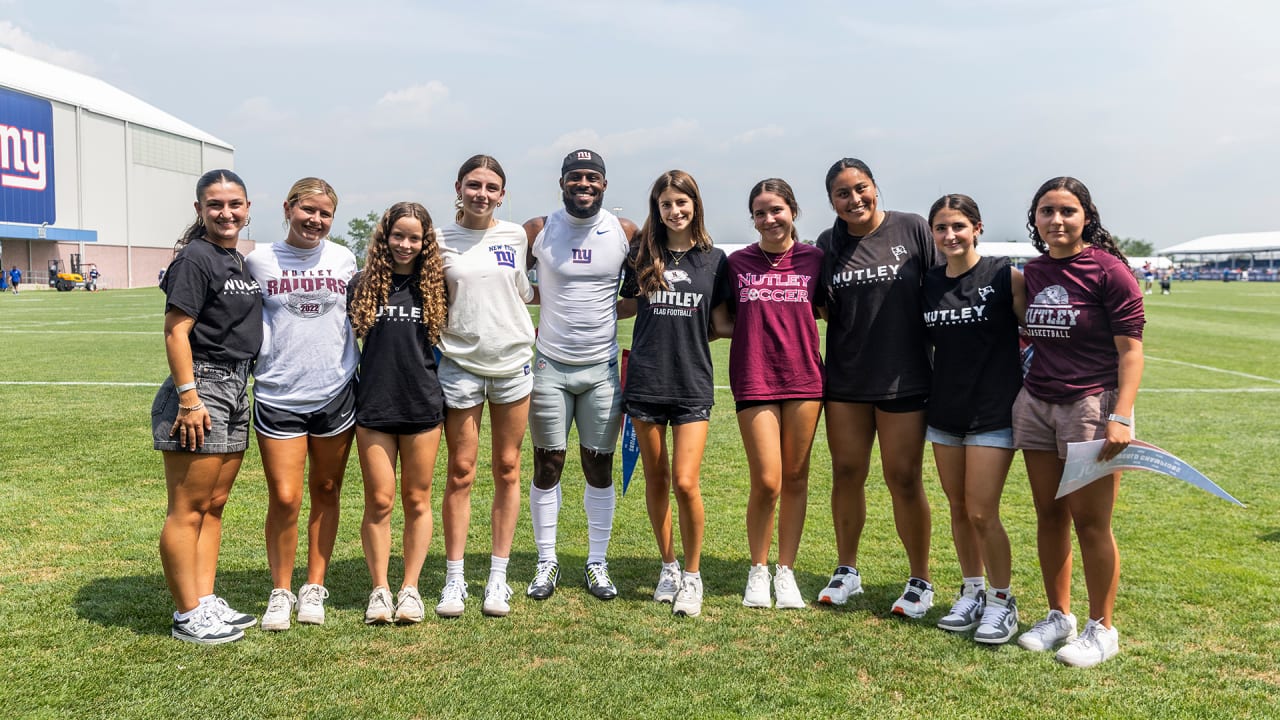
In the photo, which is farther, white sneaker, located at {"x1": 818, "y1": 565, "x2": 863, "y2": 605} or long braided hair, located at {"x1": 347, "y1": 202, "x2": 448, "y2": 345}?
white sneaker, located at {"x1": 818, "y1": 565, "x2": 863, "y2": 605}

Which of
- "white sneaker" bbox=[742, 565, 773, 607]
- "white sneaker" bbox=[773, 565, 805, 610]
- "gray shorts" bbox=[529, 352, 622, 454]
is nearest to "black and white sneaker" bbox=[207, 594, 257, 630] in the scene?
"gray shorts" bbox=[529, 352, 622, 454]

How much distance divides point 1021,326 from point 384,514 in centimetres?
286

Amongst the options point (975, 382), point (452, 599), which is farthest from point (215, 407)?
point (975, 382)

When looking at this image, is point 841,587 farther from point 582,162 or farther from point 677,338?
point 582,162

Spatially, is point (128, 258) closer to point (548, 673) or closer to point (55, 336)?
point (55, 336)

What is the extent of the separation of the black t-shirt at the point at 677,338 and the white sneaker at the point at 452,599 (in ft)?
3.87

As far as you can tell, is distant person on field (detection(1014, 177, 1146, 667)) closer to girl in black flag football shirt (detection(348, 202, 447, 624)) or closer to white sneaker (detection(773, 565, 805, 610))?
white sneaker (detection(773, 565, 805, 610))

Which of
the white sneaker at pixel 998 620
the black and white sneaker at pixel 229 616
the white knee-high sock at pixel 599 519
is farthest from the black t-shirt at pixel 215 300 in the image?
the white sneaker at pixel 998 620

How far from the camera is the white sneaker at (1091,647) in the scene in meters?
3.59

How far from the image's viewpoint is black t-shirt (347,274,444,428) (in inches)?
154

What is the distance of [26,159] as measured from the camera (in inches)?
1721

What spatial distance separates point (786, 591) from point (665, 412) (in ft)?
3.33

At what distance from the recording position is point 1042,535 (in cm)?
379

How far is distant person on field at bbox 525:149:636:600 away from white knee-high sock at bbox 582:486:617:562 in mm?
114
